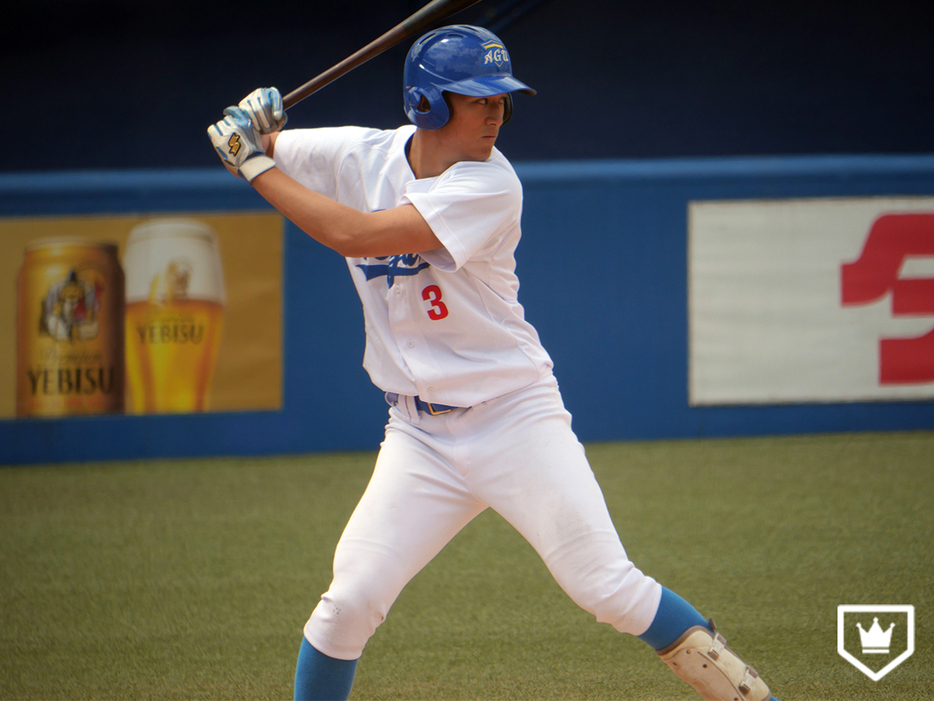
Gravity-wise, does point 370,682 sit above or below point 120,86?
below

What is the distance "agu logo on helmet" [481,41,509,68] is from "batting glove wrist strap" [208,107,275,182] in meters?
0.50

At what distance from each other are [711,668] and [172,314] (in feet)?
16.7

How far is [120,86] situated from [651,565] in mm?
7652

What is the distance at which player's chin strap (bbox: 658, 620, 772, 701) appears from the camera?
1.96 meters

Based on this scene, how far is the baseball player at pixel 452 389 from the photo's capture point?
6.29 ft

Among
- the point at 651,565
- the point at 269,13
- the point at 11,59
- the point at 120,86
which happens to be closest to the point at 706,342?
the point at 651,565

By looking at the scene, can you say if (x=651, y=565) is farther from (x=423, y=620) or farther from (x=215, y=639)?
(x=215, y=639)

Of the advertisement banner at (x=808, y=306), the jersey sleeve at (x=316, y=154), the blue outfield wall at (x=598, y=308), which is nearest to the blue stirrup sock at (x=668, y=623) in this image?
the jersey sleeve at (x=316, y=154)

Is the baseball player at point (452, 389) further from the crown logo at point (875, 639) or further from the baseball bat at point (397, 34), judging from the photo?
the crown logo at point (875, 639)

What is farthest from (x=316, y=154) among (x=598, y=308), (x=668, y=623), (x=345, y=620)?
(x=598, y=308)

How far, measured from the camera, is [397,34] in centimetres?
242

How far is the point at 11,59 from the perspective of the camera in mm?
9148

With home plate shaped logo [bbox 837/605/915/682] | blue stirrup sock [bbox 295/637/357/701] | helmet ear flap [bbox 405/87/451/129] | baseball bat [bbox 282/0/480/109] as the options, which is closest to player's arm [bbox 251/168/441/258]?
helmet ear flap [bbox 405/87/451/129]

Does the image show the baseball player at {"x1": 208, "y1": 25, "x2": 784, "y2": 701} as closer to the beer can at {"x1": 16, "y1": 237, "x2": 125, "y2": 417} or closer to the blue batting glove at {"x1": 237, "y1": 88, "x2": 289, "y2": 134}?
the blue batting glove at {"x1": 237, "y1": 88, "x2": 289, "y2": 134}
